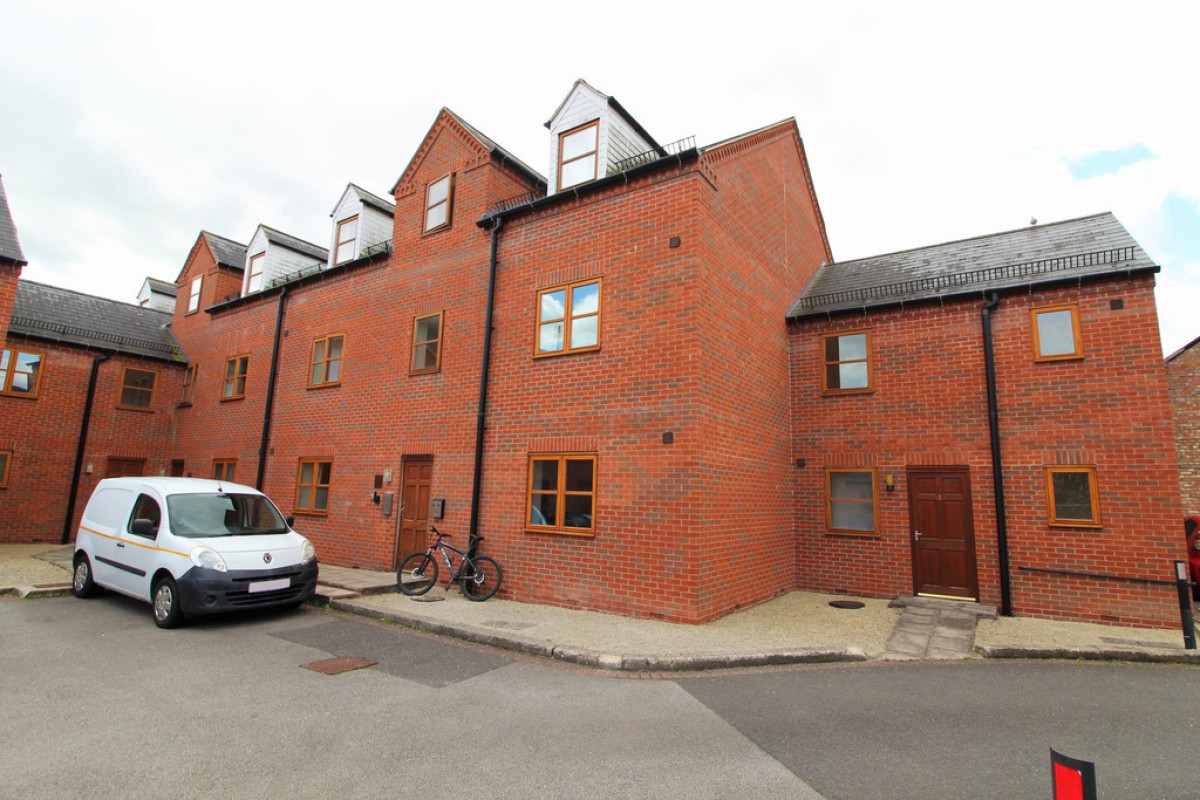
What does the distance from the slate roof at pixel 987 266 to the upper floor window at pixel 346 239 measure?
10.3m

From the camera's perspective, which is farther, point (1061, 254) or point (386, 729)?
point (1061, 254)

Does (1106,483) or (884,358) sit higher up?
(884,358)

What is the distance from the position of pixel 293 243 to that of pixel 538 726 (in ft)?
54.4

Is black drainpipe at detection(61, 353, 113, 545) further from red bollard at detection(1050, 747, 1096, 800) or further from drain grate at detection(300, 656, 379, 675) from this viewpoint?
red bollard at detection(1050, 747, 1096, 800)

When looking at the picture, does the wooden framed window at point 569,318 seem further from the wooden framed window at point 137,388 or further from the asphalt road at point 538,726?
the wooden framed window at point 137,388

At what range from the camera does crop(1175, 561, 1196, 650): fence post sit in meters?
6.90

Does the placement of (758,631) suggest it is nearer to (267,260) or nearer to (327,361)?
(327,361)

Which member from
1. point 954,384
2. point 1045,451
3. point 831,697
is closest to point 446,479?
point 831,697

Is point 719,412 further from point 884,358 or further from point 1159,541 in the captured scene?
point 1159,541

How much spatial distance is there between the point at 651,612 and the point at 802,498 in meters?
4.56

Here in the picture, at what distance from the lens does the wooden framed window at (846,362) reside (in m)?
11.1

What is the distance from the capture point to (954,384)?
1016 centimetres

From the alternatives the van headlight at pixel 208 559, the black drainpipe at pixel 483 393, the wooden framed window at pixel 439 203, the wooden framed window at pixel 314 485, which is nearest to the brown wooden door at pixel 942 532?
the black drainpipe at pixel 483 393

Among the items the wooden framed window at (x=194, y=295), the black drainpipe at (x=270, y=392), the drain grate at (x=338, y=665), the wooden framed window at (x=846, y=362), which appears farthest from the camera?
the wooden framed window at (x=194, y=295)
